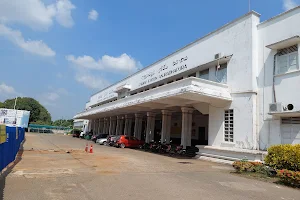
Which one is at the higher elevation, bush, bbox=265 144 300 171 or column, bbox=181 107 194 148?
column, bbox=181 107 194 148

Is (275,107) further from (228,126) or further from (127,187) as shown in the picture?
(127,187)

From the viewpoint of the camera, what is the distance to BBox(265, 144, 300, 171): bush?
9.24 metres

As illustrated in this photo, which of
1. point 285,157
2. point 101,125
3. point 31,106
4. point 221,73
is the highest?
point 31,106

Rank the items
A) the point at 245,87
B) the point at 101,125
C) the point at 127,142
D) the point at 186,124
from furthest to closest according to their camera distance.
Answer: the point at 101,125, the point at 127,142, the point at 186,124, the point at 245,87

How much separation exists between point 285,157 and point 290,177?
42.1 inches

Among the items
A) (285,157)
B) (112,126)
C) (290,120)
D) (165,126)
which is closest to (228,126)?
(290,120)

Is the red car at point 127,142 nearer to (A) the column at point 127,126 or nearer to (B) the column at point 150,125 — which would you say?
(B) the column at point 150,125

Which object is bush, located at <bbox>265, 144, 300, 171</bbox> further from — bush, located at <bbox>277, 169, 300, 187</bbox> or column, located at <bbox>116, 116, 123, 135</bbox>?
column, located at <bbox>116, 116, 123, 135</bbox>

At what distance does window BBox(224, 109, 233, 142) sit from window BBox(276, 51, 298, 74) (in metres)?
3.65

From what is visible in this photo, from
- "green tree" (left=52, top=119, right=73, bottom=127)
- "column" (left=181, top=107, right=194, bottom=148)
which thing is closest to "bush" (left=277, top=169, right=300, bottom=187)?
"column" (left=181, top=107, right=194, bottom=148)

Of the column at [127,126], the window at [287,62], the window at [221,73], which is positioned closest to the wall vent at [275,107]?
the window at [287,62]

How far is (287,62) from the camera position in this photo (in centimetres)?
1297

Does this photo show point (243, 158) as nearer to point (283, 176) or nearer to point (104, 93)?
point (283, 176)

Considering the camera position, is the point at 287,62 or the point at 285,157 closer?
the point at 285,157
